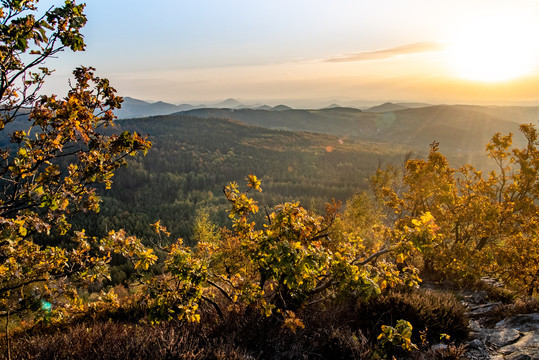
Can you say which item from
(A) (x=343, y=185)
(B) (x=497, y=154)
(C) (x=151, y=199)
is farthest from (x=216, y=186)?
(B) (x=497, y=154)

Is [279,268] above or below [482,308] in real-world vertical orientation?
above

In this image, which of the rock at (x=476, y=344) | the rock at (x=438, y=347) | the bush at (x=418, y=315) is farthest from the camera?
the bush at (x=418, y=315)

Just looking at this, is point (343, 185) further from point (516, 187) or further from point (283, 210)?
point (283, 210)

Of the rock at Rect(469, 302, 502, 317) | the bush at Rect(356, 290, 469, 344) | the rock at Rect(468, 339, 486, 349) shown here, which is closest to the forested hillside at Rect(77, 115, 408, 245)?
the rock at Rect(469, 302, 502, 317)

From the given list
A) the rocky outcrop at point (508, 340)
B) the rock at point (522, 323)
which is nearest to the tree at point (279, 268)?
the rocky outcrop at point (508, 340)

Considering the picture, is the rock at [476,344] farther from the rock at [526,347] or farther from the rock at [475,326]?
the rock at [475,326]

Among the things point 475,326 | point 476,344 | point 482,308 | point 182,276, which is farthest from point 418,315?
point 182,276

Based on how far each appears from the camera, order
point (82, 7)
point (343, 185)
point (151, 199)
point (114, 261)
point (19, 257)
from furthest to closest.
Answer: point (343, 185) < point (151, 199) < point (114, 261) < point (19, 257) < point (82, 7)

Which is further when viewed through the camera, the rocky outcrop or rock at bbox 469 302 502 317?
rock at bbox 469 302 502 317

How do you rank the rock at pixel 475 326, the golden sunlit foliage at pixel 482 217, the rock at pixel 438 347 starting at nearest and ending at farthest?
the rock at pixel 438 347
the rock at pixel 475 326
the golden sunlit foliage at pixel 482 217

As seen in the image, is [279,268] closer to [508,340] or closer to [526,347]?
[526,347]

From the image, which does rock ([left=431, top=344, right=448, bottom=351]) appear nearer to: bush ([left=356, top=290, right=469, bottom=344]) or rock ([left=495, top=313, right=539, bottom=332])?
bush ([left=356, top=290, right=469, bottom=344])

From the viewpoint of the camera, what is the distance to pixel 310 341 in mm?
6738

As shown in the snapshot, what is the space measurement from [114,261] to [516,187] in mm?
71094
